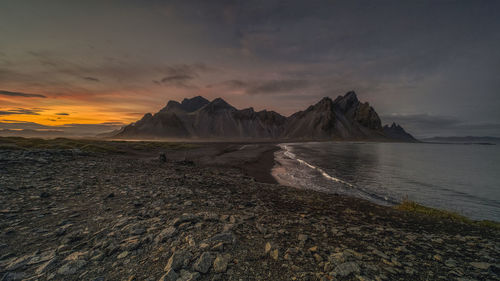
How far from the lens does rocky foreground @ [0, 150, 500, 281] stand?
375 cm

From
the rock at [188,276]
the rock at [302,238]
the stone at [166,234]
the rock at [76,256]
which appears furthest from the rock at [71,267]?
the rock at [302,238]

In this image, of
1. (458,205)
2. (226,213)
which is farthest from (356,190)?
(226,213)

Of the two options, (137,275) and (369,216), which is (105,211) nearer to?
(137,275)

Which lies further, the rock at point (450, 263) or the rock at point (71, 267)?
the rock at point (450, 263)

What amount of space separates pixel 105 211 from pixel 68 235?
1.90 m

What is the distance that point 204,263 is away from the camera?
3.83 m

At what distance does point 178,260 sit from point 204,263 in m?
0.57

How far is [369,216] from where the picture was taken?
8.66 m

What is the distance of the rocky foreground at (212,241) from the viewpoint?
3746 mm

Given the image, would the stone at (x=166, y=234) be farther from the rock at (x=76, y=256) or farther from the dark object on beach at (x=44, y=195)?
the dark object on beach at (x=44, y=195)

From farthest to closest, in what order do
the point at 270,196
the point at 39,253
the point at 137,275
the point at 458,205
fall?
the point at 458,205 < the point at 270,196 < the point at 39,253 < the point at 137,275

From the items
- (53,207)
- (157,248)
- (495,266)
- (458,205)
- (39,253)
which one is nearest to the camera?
(39,253)

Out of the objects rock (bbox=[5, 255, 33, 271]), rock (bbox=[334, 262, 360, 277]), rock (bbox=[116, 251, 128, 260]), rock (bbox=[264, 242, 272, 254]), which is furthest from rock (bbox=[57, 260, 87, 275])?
rock (bbox=[334, 262, 360, 277])

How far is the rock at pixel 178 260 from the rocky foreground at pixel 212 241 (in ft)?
0.07
